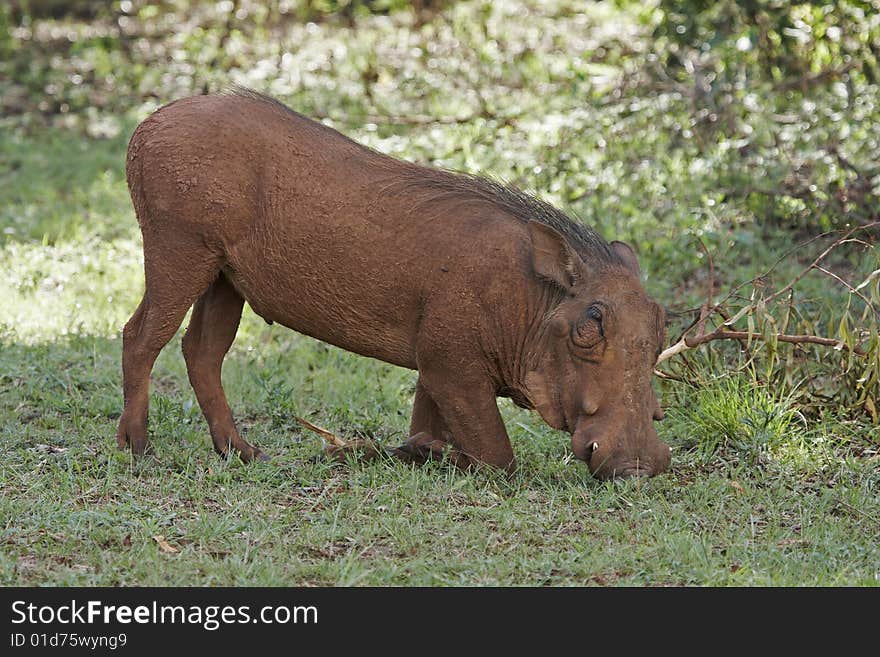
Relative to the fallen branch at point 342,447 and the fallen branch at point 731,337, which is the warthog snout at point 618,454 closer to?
the fallen branch at point 731,337

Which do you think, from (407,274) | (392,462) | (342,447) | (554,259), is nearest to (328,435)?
(342,447)

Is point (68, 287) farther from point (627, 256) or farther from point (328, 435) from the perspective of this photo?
point (627, 256)

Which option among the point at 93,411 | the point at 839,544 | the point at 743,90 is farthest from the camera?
the point at 743,90

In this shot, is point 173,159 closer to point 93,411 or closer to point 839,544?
point 93,411

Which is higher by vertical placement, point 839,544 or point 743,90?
point 743,90

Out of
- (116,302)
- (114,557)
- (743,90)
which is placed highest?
(743,90)

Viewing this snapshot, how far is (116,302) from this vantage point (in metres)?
7.66

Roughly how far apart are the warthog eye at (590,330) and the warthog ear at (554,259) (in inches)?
6.3

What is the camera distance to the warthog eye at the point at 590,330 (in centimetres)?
495

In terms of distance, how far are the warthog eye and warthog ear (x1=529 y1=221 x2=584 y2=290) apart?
16cm

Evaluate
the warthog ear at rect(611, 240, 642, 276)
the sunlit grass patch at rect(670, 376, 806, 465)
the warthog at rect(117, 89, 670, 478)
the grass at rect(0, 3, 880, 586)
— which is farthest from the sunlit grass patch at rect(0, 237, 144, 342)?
the sunlit grass patch at rect(670, 376, 806, 465)

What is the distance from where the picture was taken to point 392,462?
5379 millimetres
